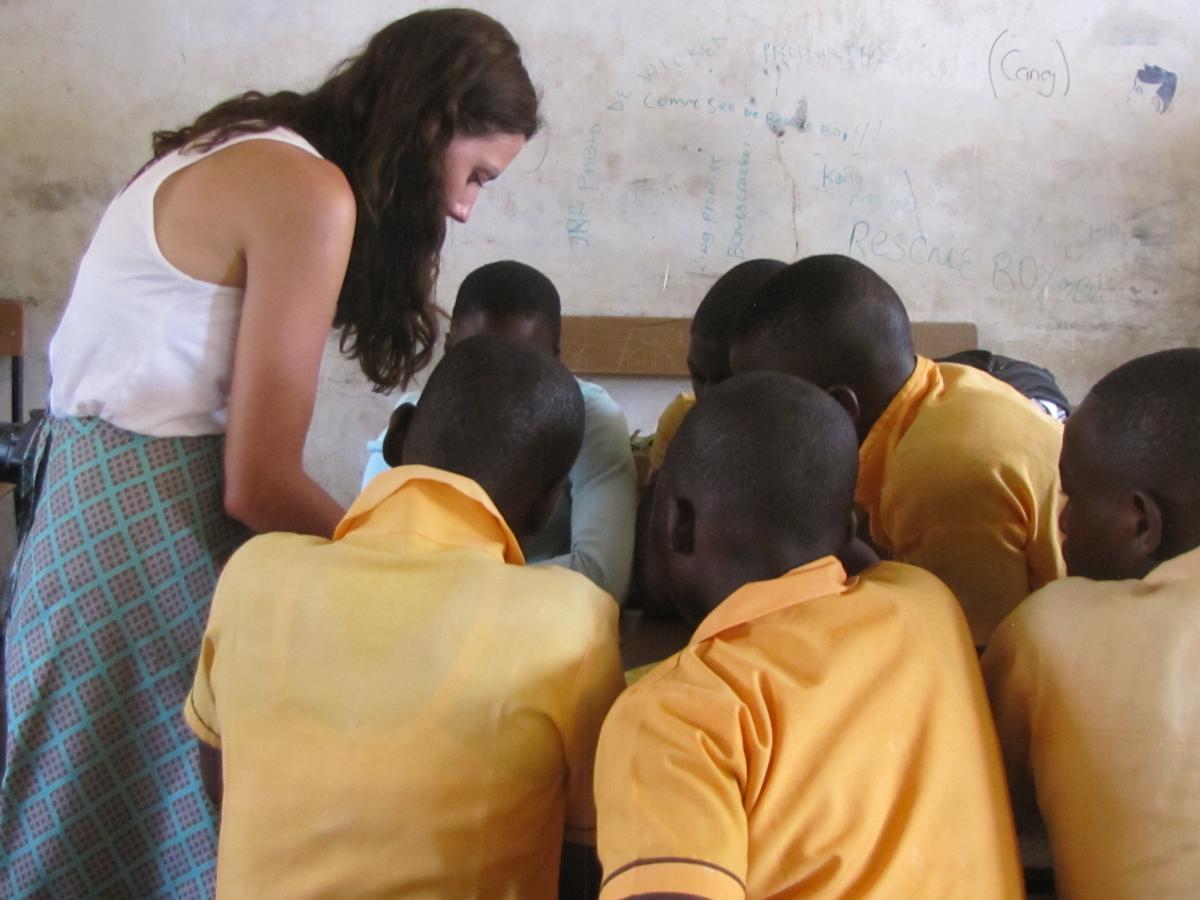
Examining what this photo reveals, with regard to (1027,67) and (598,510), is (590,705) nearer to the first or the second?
(598,510)

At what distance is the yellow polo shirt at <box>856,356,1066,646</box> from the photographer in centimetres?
143

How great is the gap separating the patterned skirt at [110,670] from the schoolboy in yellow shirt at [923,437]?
843 mm

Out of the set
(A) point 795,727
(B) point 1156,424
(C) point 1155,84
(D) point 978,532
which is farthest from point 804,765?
(C) point 1155,84

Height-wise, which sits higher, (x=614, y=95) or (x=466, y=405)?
(x=614, y=95)

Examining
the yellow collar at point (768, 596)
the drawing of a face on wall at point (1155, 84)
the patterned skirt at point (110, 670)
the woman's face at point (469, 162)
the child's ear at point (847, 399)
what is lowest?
the patterned skirt at point (110, 670)

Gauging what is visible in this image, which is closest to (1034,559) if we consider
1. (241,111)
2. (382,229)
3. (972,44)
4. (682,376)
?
(382,229)

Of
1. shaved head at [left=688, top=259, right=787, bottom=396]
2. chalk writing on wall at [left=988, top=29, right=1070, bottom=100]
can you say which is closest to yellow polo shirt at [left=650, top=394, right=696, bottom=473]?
shaved head at [left=688, top=259, right=787, bottom=396]

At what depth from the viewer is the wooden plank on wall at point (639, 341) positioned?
397 centimetres

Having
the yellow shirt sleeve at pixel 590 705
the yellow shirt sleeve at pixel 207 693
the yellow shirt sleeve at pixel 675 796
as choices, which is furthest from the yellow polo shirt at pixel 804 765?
the yellow shirt sleeve at pixel 207 693

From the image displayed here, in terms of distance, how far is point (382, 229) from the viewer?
159cm

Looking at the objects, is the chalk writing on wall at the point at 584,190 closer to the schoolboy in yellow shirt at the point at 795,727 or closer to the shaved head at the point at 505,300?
the shaved head at the point at 505,300

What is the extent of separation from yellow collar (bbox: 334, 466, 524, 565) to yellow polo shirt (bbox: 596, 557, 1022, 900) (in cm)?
25

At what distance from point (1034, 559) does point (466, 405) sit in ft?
2.68

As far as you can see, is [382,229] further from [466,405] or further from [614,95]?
[614,95]
